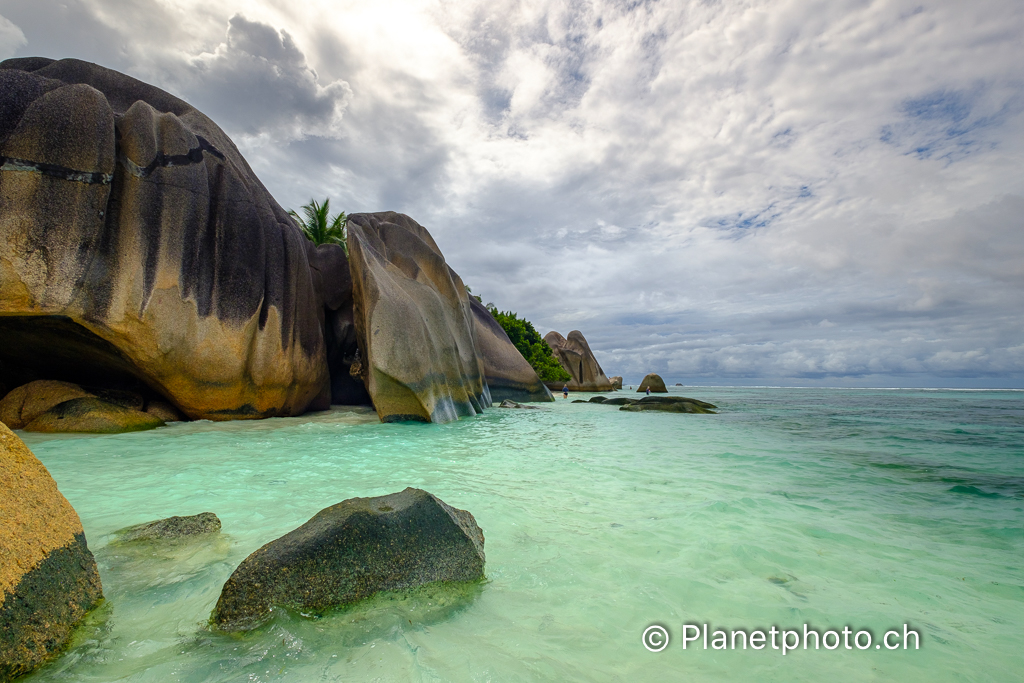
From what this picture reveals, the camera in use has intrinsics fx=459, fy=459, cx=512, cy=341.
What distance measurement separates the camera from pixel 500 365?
17.2m

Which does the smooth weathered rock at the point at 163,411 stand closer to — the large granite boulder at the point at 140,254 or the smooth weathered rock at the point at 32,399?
the large granite boulder at the point at 140,254

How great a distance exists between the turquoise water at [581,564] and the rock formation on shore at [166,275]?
192 cm

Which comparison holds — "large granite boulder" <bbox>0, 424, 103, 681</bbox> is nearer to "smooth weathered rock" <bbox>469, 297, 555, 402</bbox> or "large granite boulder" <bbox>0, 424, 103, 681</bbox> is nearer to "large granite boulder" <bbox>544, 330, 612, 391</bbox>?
"smooth weathered rock" <bbox>469, 297, 555, 402</bbox>

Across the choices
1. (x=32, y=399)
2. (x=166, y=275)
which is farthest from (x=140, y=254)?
(x=32, y=399)

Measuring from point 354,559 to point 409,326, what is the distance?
7631 mm

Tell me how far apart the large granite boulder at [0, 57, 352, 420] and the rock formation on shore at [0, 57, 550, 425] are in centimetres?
2

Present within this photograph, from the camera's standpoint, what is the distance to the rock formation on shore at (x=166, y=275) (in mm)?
6508

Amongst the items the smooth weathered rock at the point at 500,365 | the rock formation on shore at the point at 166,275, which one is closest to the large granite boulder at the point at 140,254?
the rock formation on shore at the point at 166,275

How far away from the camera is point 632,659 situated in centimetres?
183

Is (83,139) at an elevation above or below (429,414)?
above

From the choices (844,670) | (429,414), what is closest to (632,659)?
(844,670)

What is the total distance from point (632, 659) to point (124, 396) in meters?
9.49

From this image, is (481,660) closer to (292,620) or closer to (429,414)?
(292,620)

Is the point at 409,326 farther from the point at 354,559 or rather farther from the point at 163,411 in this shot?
the point at 354,559
